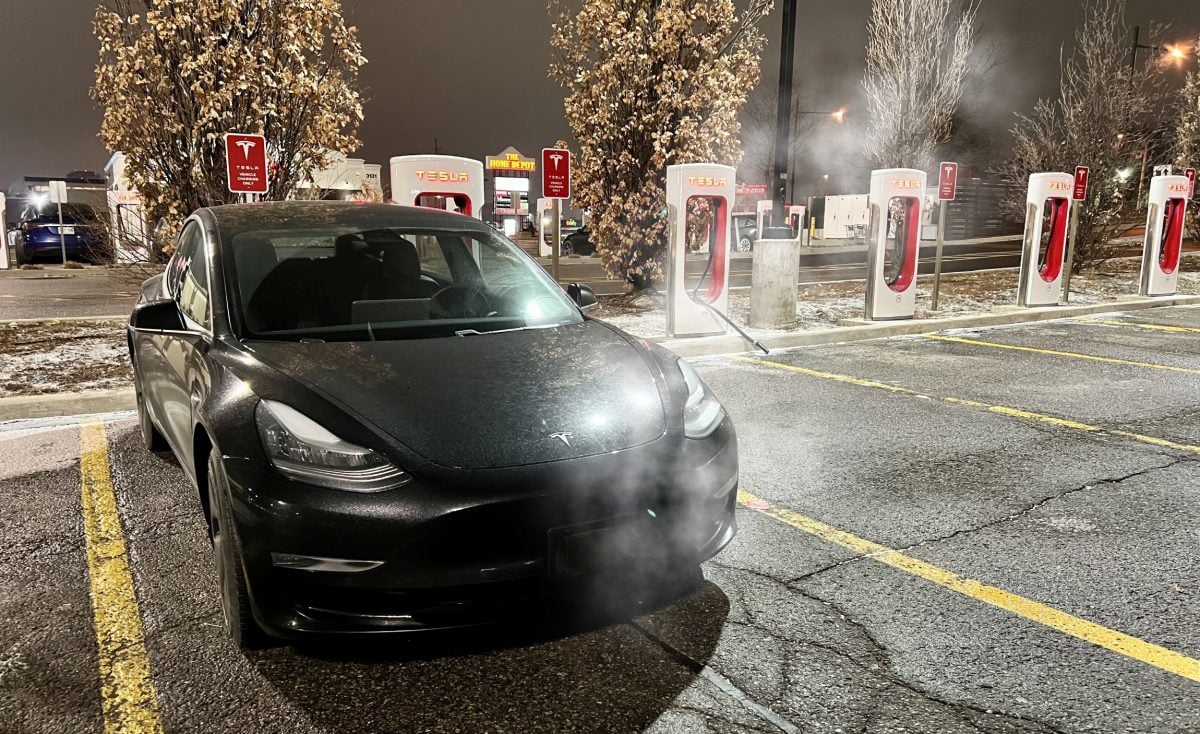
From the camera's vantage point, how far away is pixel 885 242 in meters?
11.0

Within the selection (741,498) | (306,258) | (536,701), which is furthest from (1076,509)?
(306,258)

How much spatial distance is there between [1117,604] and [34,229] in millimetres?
26532

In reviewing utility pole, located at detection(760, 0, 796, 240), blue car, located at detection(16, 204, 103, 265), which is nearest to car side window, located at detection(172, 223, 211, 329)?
utility pole, located at detection(760, 0, 796, 240)

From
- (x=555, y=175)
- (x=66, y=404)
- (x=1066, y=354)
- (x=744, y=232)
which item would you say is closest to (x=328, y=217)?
(x=66, y=404)

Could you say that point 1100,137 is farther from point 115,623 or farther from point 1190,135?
point 115,623

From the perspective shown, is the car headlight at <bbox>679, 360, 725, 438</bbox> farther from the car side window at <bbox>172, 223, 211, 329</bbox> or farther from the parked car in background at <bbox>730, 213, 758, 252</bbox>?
the parked car in background at <bbox>730, 213, 758, 252</bbox>

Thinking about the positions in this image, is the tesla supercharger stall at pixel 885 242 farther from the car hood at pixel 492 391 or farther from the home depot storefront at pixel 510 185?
the home depot storefront at pixel 510 185

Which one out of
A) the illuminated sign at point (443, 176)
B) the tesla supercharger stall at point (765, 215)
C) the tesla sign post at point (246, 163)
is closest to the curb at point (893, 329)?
the tesla supercharger stall at point (765, 215)

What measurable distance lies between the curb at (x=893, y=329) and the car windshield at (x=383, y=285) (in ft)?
15.9

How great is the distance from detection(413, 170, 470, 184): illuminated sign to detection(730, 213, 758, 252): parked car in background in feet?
86.3

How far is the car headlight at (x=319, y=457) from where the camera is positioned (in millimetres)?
2484

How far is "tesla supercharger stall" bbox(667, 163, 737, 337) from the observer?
371 inches

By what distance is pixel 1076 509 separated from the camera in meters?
4.25

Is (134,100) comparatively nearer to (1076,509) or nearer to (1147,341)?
(1076,509)
